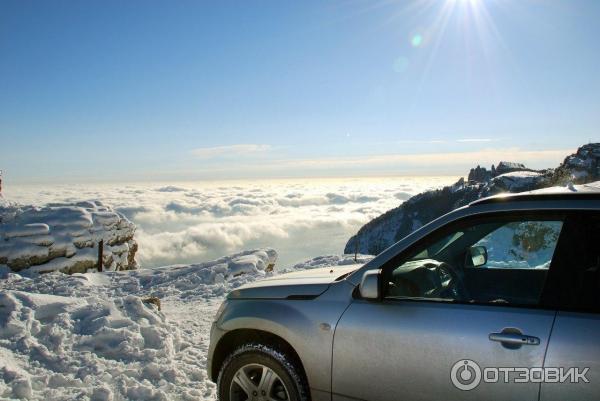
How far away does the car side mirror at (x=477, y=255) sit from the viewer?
3.85 meters

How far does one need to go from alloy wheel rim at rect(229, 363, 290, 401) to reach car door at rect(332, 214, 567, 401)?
542mm

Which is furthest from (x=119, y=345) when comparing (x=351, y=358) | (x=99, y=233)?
(x=99, y=233)

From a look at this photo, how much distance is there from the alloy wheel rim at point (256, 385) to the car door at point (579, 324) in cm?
186

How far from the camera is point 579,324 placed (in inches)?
92.3

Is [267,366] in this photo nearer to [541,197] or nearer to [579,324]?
[579,324]

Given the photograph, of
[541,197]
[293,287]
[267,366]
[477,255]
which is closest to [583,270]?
[541,197]

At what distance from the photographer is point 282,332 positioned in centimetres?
341

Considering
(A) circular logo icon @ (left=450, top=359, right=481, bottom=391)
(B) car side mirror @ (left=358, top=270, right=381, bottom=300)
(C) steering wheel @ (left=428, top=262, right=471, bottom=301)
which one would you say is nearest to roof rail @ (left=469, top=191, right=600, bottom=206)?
(C) steering wheel @ (left=428, top=262, right=471, bottom=301)

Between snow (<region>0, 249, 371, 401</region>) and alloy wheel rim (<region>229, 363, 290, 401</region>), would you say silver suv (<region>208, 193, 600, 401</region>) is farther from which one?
snow (<region>0, 249, 371, 401</region>)

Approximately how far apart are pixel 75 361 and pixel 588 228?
5619 mm

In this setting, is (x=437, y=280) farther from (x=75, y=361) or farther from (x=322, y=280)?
(x=75, y=361)

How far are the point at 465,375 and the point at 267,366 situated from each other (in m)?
1.52

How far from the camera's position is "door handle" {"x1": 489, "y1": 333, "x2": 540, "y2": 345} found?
242cm

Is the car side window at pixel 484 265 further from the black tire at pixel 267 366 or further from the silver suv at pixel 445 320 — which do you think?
the black tire at pixel 267 366
